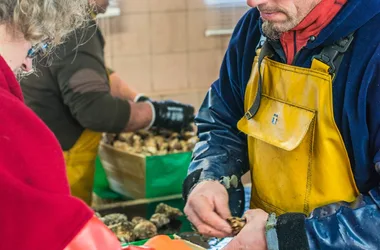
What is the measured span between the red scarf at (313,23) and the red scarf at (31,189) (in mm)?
722

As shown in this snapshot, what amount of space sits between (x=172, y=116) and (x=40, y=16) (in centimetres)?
196

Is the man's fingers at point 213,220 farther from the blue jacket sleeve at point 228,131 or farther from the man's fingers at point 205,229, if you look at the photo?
the blue jacket sleeve at point 228,131

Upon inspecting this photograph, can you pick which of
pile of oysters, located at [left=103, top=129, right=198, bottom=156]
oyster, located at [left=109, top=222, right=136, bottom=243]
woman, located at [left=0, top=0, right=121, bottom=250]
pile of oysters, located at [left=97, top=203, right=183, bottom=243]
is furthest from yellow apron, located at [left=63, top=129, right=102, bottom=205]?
woman, located at [left=0, top=0, right=121, bottom=250]

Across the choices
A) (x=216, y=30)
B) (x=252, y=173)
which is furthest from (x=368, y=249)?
(x=216, y=30)

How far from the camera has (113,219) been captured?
2.66 m

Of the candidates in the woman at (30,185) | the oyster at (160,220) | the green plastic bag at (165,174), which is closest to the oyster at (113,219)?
the oyster at (160,220)

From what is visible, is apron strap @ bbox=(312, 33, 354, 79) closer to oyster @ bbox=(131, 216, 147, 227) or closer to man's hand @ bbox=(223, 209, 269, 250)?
man's hand @ bbox=(223, 209, 269, 250)

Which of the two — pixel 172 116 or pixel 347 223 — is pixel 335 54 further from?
pixel 172 116

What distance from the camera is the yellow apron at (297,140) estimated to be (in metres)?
1.69

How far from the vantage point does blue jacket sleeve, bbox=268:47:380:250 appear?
5.11 ft

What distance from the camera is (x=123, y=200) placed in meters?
3.25

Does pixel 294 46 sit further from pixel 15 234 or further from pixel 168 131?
pixel 168 131

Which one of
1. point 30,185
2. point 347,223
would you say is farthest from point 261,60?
point 30,185

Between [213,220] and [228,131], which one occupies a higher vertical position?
[228,131]
